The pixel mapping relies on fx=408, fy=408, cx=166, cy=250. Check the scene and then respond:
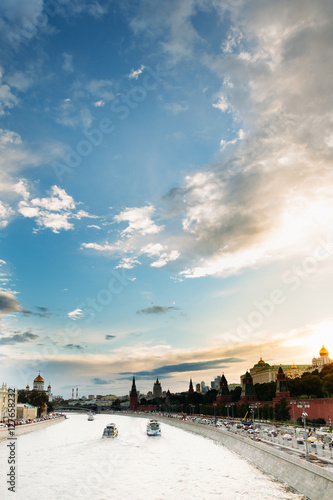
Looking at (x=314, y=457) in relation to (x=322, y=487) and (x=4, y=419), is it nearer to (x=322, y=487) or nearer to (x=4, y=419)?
(x=322, y=487)

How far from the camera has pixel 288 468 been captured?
100ft

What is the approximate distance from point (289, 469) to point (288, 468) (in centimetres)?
26

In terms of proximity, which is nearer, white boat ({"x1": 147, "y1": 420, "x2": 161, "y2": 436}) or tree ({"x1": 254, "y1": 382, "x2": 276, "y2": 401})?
white boat ({"x1": 147, "y1": 420, "x2": 161, "y2": 436})

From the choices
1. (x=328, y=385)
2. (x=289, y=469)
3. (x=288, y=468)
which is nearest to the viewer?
(x=289, y=469)

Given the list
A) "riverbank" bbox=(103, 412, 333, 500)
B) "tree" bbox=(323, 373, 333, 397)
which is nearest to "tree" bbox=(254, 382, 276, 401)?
"tree" bbox=(323, 373, 333, 397)

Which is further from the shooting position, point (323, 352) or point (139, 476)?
point (323, 352)

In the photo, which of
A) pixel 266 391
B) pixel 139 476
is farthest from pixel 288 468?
pixel 266 391

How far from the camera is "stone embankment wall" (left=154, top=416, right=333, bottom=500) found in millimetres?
23156

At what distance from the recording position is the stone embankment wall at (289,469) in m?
23.2

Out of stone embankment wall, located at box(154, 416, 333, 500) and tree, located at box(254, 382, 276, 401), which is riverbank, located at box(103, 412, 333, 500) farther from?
tree, located at box(254, 382, 276, 401)

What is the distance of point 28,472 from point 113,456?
630 inches

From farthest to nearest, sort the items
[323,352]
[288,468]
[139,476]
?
[323,352] → [139,476] → [288,468]

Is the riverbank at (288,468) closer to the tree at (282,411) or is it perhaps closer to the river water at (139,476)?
the river water at (139,476)

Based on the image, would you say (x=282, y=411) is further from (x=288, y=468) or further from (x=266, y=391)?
(x=288, y=468)
